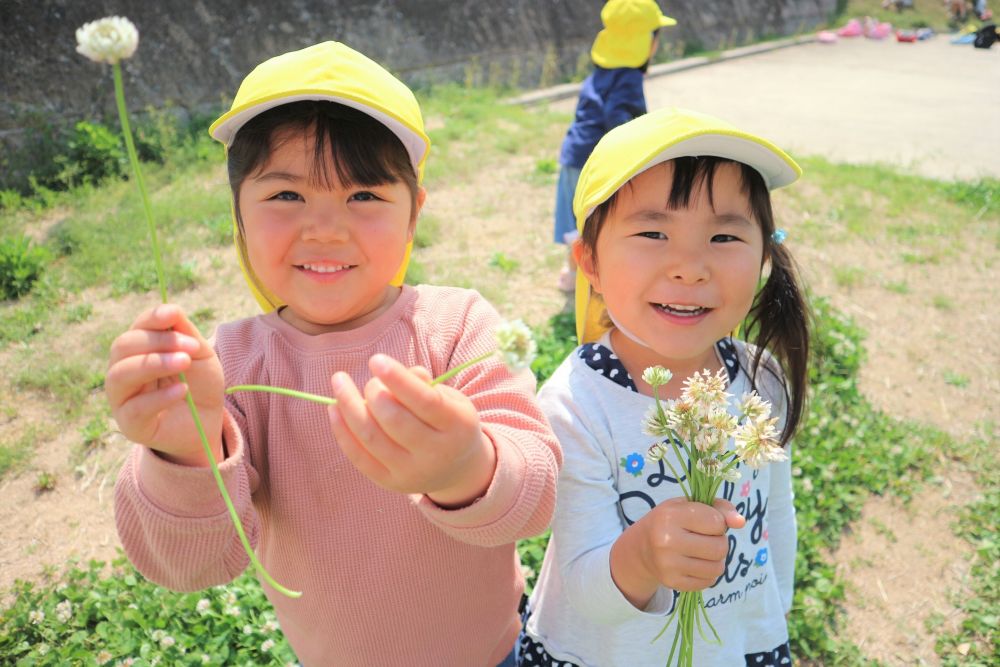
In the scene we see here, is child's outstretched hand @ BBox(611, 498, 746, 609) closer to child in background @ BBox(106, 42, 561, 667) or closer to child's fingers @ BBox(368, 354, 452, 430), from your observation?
child in background @ BBox(106, 42, 561, 667)

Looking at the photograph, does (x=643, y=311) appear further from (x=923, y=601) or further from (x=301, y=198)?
(x=923, y=601)

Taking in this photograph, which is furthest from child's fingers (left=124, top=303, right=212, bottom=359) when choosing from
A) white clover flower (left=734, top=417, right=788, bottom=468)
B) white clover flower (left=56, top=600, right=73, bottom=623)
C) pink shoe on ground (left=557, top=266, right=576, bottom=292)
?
pink shoe on ground (left=557, top=266, right=576, bottom=292)

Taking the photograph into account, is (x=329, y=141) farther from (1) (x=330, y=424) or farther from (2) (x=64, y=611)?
(2) (x=64, y=611)

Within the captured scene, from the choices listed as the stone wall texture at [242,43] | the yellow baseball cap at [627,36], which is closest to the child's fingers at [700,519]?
the yellow baseball cap at [627,36]

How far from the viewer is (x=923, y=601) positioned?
291 cm

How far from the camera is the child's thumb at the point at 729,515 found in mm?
1239

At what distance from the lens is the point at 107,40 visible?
88 centimetres

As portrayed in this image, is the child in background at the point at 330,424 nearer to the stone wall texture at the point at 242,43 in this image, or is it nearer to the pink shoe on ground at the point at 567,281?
the pink shoe on ground at the point at 567,281

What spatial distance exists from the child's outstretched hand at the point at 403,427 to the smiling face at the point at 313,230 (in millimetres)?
505

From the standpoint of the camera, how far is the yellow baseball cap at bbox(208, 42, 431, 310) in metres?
1.46

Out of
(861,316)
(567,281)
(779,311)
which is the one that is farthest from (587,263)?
(861,316)

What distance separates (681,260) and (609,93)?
11.9 feet

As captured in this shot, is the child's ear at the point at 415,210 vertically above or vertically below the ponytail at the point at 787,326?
above

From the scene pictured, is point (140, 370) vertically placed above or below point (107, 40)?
below
